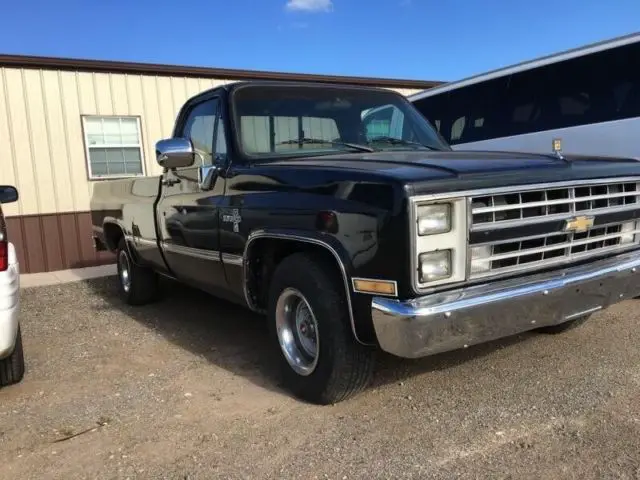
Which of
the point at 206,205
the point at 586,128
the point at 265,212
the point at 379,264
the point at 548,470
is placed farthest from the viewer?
the point at 586,128

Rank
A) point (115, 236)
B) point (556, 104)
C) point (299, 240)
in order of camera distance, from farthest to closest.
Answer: point (556, 104)
point (115, 236)
point (299, 240)

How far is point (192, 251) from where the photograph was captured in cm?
449

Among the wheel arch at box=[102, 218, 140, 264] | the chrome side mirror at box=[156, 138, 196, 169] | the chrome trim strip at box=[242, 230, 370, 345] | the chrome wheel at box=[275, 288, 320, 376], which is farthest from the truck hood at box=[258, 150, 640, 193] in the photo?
the wheel arch at box=[102, 218, 140, 264]

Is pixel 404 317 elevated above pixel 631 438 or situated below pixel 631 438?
above

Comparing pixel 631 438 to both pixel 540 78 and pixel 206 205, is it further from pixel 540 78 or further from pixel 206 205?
pixel 540 78

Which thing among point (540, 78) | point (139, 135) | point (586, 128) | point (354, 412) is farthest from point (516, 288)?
point (139, 135)

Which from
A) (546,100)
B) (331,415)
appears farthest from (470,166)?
(546,100)

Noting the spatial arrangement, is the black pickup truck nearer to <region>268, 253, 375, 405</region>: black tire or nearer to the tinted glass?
<region>268, 253, 375, 405</region>: black tire

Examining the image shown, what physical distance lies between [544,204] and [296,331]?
63.6 inches

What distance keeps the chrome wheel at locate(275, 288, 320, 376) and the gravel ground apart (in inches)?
10.0

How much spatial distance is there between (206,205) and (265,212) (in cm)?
87

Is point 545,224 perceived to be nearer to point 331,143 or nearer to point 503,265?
point 503,265

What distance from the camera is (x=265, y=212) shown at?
3473 mm

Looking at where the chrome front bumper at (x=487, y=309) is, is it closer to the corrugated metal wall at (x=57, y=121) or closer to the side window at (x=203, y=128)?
the side window at (x=203, y=128)
